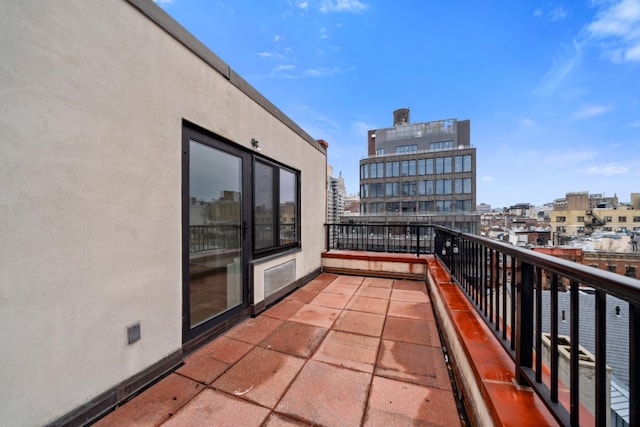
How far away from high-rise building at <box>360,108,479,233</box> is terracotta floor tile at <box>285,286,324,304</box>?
35.6 metres

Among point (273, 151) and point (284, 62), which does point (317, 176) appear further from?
point (284, 62)

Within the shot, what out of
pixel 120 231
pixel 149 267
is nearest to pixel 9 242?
pixel 120 231

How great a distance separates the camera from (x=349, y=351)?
218cm

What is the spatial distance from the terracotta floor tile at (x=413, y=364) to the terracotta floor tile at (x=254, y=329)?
44.7 inches

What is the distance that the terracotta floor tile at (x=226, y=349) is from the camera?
6.84 ft

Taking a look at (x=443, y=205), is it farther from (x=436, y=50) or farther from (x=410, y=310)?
(x=410, y=310)

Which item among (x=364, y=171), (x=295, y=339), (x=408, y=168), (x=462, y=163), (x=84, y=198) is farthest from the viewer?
(x=364, y=171)

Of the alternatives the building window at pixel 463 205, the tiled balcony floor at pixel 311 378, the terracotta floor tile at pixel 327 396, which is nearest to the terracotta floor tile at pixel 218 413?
the tiled balcony floor at pixel 311 378

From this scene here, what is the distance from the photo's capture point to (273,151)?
335cm

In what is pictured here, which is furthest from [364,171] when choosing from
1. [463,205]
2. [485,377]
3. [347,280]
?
[485,377]

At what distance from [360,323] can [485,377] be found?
1.56 meters

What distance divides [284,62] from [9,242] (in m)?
8.29

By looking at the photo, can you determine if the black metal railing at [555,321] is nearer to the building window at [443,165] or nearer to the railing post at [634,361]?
the railing post at [634,361]

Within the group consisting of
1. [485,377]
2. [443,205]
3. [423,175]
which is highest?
[423,175]
